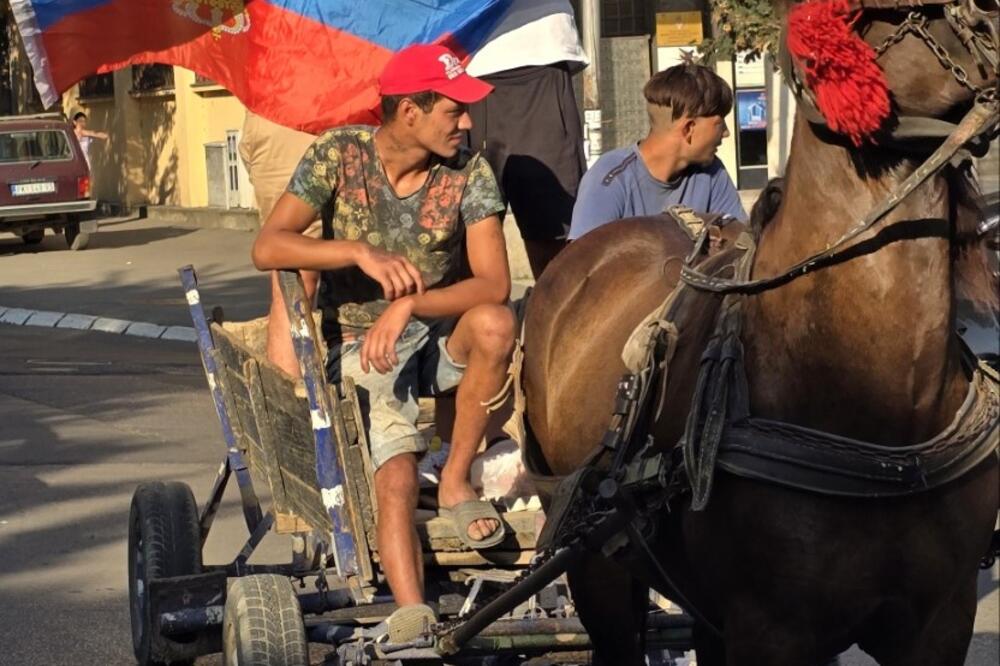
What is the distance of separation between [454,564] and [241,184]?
73.7ft

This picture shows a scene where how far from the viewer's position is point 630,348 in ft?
14.3

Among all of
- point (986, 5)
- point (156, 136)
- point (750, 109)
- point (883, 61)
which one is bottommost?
point (156, 136)

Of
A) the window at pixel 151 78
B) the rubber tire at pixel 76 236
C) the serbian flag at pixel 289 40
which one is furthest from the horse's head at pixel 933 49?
Result: the window at pixel 151 78

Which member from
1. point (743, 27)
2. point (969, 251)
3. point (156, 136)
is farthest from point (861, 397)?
point (156, 136)

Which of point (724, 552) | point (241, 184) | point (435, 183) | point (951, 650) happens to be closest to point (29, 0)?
point (435, 183)

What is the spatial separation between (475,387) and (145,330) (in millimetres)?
11577

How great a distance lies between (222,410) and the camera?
260 inches

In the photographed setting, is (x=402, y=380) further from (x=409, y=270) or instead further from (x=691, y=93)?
(x=691, y=93)

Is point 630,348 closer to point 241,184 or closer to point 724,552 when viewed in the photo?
point 724,552

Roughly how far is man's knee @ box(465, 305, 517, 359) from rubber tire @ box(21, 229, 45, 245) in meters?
21.4

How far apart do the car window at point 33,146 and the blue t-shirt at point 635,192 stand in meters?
20.3

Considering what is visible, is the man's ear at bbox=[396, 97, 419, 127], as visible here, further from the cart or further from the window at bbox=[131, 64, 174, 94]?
the window at bbox=[131, 64, 174, 94]

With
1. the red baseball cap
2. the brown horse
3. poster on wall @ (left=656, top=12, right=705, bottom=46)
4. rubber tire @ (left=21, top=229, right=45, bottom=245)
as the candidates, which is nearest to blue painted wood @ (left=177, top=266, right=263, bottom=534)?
the red baseball cap

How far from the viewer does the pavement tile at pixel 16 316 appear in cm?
1750
